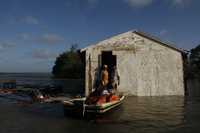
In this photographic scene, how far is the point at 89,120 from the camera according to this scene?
15.3 m

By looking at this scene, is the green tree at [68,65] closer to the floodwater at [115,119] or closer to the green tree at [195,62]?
the green tree at [195,62]

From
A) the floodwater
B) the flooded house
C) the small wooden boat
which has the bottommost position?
the floodwater

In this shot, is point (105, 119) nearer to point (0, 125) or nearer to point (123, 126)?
point (123, 126)

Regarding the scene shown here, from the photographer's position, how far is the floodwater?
1329cm

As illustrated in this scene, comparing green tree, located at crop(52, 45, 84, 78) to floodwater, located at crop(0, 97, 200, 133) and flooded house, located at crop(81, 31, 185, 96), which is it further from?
floodwater, located at crop(0, 97, 200, 133)

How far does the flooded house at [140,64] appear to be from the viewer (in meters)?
23.7

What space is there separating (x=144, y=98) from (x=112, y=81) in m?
2.96

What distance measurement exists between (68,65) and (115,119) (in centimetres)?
3974

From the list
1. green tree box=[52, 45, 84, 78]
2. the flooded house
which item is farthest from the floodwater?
green tree box=[52, 45, 84, 78]

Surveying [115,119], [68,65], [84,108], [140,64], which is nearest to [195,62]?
[68,65]

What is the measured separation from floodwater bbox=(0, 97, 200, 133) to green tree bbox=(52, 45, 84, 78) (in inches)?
1123

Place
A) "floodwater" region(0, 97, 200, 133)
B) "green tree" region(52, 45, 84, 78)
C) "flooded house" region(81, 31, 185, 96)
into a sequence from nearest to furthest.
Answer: "floodwater" region(0, 97, 200, 133), "flooded house" region(81, 31, 185, 96), "green tree" region(52, 45, 84, 78)

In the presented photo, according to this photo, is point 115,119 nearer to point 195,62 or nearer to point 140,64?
point 140,64

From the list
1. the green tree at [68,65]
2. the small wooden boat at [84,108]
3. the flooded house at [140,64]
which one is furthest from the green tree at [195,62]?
the small wooden boat at [84,108]
